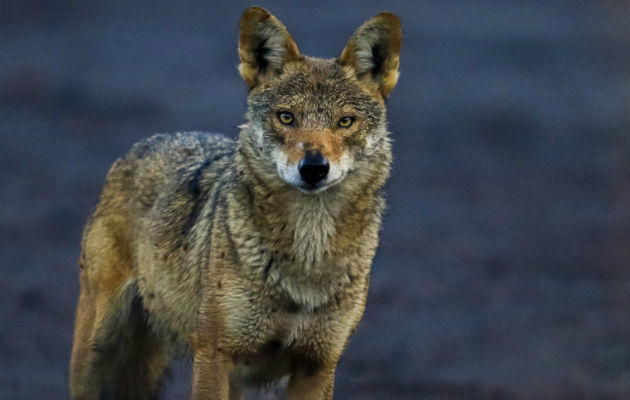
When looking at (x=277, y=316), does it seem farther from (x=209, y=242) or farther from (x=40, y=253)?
(x=40, y=253)

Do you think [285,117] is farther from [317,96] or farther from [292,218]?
[292,218]

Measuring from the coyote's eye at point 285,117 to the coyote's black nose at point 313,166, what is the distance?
33cm

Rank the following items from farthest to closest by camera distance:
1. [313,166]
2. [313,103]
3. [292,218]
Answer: [292,218]
[313,103]
[313,166]

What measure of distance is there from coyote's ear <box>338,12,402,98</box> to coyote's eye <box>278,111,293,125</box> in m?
0.49

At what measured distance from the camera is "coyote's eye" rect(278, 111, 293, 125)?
6.36 metres

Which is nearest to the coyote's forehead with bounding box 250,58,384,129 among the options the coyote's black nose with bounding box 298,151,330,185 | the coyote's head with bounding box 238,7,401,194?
the coyote's head with bounding box 238,7,401,194

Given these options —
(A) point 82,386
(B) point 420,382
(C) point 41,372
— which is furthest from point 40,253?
(A) point 82,386

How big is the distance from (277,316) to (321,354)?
338 millimetres

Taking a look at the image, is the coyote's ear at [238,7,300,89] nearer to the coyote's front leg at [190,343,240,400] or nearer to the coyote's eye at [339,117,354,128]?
the coyote's eye at [339,117,354,128]

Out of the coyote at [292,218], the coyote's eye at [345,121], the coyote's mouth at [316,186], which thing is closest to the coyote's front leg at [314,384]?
the coyote at [292,218]

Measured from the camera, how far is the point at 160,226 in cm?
750

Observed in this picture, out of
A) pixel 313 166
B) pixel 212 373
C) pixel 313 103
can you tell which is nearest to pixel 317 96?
pixel 313 103

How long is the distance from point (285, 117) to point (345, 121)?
12.2 inches

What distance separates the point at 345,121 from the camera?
6.38 meters
